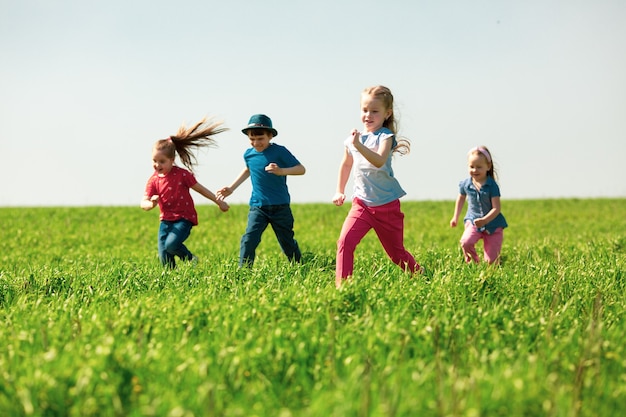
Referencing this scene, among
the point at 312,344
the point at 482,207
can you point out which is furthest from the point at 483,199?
the point at 312,344

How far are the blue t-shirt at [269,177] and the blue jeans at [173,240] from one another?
3.19 ft

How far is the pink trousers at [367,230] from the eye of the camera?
6.22 m

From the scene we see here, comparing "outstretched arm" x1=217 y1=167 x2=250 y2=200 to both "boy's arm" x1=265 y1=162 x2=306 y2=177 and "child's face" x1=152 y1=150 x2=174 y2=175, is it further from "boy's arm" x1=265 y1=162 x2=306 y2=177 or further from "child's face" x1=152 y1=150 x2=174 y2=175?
"child's face" x1=152 y1=150 x2=174 y2=175

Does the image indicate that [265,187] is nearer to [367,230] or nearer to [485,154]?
[367,230]

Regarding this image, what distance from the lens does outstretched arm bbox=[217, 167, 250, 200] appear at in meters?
7.72

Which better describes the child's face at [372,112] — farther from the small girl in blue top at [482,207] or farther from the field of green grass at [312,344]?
the small girl in blue top at [482,207]

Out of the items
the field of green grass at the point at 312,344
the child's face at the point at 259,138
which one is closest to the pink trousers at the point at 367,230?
the field of green grass at the point at 312,344

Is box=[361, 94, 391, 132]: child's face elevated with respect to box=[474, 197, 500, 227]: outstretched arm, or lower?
elevated

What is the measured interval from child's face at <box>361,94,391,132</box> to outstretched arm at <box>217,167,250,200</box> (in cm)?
201

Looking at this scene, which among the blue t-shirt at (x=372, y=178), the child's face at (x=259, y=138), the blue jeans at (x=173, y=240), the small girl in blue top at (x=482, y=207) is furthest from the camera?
the small girl in blue top at (x=482, y=207)

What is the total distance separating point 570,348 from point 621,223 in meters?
16.5

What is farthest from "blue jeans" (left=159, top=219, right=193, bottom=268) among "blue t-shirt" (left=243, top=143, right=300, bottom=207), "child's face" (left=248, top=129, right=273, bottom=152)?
"child's face" (left=248, top=129, right=273, bottom=152)

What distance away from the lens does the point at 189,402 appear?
2.95 meters

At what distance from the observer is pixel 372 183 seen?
6.38 meters
